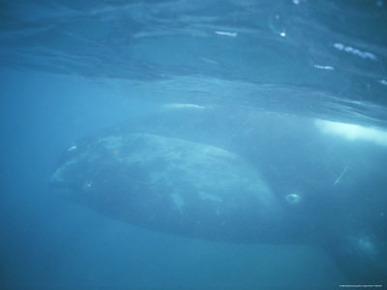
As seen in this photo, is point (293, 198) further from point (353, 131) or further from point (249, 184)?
point (353, 131)

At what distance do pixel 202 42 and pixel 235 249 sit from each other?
1738cm

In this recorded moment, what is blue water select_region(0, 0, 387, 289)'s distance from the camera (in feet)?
23.8

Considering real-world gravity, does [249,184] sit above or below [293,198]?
above

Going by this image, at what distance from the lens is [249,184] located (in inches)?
588

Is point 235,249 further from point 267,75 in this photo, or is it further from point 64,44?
point 64,44

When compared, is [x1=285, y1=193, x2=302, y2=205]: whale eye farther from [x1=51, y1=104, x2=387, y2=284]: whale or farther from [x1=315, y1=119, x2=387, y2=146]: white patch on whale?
[x1=315, y1=119, x2=387, y2=146]: white patch on whale

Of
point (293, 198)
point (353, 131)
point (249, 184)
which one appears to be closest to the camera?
point (293, 198)

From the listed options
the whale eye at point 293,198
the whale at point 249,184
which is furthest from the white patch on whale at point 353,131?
the whale eye at point 293,198

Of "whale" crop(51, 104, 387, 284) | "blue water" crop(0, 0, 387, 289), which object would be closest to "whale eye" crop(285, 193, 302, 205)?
"whale" crop(51, 104, 387, 284)

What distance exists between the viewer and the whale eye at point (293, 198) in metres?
14.2

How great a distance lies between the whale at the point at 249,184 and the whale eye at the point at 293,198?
5 centimetres

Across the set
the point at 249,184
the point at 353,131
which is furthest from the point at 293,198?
the point at 353,131

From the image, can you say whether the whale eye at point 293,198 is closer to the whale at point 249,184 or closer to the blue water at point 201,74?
the whale at point 249,184

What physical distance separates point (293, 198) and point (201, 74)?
7.56m
